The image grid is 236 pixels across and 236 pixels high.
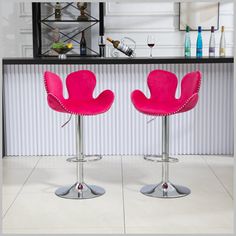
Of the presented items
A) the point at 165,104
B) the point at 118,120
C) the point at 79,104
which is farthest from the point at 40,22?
the point at 165,104

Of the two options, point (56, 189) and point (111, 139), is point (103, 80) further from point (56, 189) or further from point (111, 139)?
point (56, 189)

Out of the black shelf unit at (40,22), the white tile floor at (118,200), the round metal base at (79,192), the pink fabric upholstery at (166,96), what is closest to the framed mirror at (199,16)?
the black shelf unit at (40,22)

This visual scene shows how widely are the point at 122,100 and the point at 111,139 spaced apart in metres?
0.39

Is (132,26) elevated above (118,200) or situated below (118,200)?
above

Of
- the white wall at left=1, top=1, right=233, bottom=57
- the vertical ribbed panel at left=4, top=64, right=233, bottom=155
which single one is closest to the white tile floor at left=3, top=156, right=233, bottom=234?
the vertical ribbed panel at left=4, top=64, right=233, bottom=155

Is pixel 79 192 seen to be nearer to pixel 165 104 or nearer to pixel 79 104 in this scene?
pixel 79 104

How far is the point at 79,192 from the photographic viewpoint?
3117 mm

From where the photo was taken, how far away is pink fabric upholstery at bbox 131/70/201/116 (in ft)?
9.82

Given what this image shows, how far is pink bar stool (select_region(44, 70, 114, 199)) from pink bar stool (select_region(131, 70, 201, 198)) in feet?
0.94

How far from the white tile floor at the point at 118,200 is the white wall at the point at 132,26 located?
215 centimetres

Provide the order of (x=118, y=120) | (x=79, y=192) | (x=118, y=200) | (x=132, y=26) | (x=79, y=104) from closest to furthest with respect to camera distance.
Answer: (x=118, y=200), (x=79, y=192), (x=79, y=104), (x=118, y=120), (x=132, y=26)

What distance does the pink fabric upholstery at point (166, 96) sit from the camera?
2992mm

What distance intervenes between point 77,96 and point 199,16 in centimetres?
305

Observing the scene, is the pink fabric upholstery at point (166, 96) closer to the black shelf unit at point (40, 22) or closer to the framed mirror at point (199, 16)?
the black shelf unit at point (40, 22)
